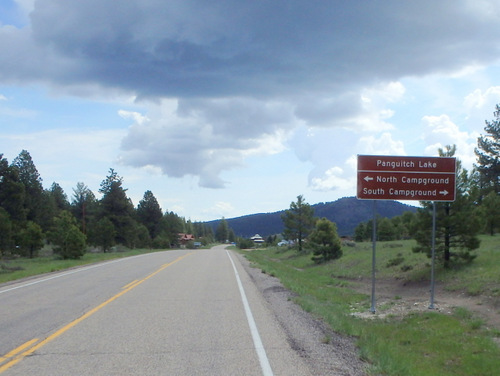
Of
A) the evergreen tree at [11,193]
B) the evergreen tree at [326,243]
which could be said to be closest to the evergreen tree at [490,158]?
the evergreen tree at [326,243]

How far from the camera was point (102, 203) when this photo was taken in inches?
3250

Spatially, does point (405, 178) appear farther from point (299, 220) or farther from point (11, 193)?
point (11, 193)

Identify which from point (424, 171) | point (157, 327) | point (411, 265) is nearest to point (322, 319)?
point (157, 327)

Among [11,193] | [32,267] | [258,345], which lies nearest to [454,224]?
[258,345]

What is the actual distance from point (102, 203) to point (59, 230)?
38.8m

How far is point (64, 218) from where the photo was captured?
45.6 meters

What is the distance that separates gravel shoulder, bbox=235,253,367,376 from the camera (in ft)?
23.9

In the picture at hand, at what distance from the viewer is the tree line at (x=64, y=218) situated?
4541 centimetres

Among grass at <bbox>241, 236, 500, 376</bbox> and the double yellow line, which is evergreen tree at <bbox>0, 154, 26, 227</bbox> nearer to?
grass at <bbox>241, 236, 500, 376</bbox>

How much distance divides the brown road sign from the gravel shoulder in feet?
13.6

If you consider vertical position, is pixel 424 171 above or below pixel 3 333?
above

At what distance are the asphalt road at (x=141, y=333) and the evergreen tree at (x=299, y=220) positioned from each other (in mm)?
42396

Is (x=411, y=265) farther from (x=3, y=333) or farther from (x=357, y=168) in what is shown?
(x=3, y=333)

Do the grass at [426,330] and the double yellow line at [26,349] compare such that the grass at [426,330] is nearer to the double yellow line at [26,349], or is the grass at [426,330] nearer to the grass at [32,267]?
the double yellow line at [26,349]
